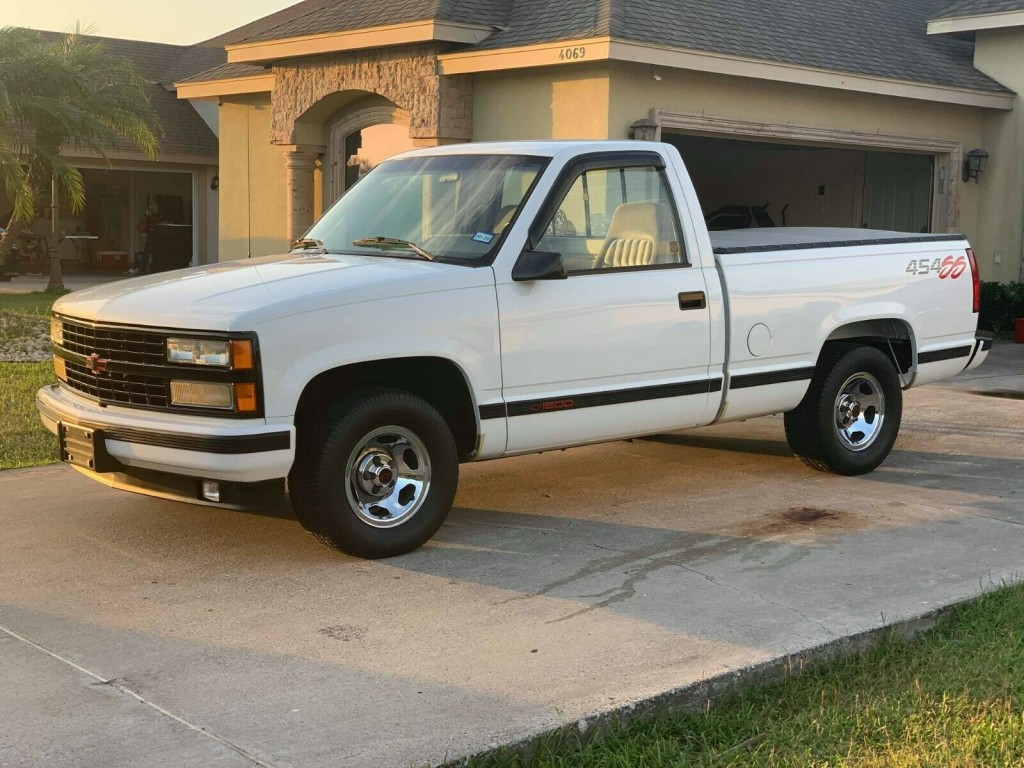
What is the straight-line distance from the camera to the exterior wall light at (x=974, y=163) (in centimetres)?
1927

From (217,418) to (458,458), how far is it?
1380 millimetres

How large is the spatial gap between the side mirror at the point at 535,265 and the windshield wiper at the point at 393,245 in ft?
1.55

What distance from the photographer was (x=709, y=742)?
4352 millimetres

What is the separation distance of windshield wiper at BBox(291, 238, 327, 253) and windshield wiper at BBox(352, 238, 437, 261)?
0.74ft

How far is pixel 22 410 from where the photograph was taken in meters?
10.8

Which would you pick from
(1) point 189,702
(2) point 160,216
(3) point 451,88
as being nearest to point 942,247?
(1) point 189,702

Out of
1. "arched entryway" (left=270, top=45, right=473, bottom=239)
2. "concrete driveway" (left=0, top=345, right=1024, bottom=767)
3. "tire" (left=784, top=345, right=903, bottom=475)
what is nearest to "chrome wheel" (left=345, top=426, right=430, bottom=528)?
"concrete driveway" (left=0, top=345, right=1024, bottom=767)

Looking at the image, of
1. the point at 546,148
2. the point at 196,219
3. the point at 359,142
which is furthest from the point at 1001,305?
the point at 196,219

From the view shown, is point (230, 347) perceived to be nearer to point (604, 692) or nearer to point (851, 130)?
point (604, 692)

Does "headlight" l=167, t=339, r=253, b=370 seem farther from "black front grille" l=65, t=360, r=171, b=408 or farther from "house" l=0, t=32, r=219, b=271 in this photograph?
"house" l=0, t=32, r=219, b=271

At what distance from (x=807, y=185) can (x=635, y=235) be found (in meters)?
19.3

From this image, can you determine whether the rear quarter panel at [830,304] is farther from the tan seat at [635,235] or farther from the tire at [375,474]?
the tire at [375,474]

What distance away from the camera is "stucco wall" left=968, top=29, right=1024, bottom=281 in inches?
760

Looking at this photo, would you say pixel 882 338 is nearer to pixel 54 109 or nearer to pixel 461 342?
pixel 461 342
